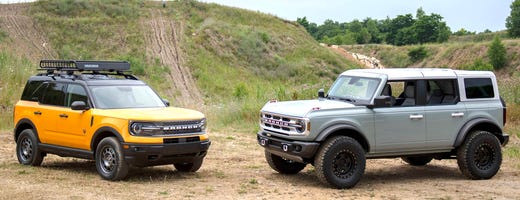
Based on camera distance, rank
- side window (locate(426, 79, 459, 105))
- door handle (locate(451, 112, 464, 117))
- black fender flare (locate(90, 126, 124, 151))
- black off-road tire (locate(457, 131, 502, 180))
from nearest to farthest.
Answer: black fender flare (locate(90, 126, 124, 151)), door handle (locate(451, 112, 464, 117)), black off-road tire (locate(457, 131, 502, 180)), side window (locate(426, 79, 459, 105))

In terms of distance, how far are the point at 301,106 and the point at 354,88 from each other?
4.10 feet

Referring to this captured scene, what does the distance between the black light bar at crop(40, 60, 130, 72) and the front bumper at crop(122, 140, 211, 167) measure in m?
2.28

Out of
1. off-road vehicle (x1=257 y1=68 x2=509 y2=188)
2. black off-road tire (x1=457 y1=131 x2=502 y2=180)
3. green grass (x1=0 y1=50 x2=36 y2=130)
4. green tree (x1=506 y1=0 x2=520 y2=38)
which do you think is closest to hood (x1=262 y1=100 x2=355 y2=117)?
off-road vehicle (x1=257 y1=68 x2=509 y2=188)

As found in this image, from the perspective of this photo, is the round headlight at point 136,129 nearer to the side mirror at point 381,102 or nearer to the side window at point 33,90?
the side window at point 33,90

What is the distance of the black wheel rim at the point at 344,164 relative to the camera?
37.3 ft

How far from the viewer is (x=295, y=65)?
54.3 meters

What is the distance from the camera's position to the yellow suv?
1151 cm

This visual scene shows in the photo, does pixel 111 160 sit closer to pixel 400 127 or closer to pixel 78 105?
pixel 78 105

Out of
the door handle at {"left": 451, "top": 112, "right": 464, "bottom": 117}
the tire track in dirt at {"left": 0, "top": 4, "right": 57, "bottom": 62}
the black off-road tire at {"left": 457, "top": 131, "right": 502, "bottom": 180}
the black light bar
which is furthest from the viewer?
the tire track in dirt at {"left": 0, "top": 4, "right": 57, "bottom": 62}

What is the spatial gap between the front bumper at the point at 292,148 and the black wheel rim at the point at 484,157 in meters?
3.32

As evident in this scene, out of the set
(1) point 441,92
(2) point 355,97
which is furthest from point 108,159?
(1) point 441,92

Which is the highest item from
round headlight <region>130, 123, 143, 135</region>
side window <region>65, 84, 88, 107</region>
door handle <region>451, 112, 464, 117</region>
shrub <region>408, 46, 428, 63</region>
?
side window <region>65, 84, 88, 107</region>

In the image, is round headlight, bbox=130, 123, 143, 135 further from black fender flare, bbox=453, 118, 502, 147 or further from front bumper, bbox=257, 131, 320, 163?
black fender flare, bbox=453, 118, 502, 147

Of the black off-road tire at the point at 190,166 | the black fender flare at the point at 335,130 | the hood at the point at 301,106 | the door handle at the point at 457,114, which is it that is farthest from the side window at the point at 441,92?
the black off-road tire at the point at 190,166
